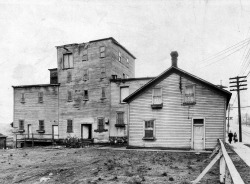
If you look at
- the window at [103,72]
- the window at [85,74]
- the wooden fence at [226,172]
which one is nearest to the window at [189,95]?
the wooden fence at [226,172]

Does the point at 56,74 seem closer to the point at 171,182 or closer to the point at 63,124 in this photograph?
the point at 63,124

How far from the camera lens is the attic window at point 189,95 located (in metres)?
19.1

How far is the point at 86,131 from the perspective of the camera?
28.9 m

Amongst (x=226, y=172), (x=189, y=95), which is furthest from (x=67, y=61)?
(x=226, y=172)

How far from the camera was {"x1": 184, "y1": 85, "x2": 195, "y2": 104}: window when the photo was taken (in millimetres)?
19094

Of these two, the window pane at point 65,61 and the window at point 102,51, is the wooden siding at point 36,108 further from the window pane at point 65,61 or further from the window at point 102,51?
the window at point 102,51

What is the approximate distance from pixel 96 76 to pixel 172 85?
1185 cm

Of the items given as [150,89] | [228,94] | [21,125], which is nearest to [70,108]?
[21,125]

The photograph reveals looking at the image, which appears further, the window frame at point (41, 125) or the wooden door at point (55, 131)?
the window frame at point (41, 125)

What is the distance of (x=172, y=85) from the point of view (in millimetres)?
19688

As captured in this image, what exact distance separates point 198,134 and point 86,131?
49.2 feet

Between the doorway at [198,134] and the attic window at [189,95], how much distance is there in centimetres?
166

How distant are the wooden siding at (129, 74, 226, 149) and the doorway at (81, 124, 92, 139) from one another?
32.7ft

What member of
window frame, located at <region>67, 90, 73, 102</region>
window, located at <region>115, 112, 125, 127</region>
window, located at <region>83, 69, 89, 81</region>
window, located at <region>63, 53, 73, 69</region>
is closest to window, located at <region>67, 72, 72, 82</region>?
window, located at <region>63, 53, 73, 69</region>
